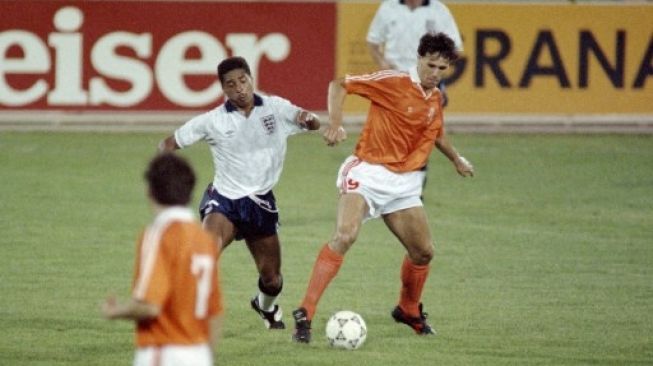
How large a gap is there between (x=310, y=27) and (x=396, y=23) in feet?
14.7

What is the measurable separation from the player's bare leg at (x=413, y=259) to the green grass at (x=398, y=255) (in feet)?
0.47

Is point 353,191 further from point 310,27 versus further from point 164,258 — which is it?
point 310,27

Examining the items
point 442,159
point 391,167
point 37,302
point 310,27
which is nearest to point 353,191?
point 391,167

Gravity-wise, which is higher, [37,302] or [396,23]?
[396,23]

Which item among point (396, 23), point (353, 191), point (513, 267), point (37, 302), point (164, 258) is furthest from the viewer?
point (396, 23)

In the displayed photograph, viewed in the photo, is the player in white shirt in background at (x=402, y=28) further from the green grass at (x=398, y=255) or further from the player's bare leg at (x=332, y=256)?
the player's bare leg at (x=332, y=256)

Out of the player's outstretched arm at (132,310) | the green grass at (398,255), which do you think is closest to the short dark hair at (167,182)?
the player's outstretched arm at (132,310)

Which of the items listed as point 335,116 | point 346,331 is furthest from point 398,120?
point 346,331

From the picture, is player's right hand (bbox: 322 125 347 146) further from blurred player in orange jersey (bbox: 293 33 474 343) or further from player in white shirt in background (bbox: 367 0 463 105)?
player in white shirt in background (bbox: 367 0 463 105)

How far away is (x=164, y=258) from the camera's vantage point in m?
5.62

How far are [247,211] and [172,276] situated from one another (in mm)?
4000

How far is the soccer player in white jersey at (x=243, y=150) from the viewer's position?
379 inches

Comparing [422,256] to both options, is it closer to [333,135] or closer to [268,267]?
[268,267]

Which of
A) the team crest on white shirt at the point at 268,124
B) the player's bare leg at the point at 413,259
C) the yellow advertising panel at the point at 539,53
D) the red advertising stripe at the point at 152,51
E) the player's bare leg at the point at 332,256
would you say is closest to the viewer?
the player's bare leg at the point at 332,256
